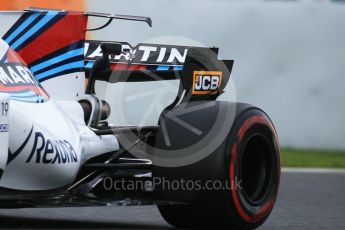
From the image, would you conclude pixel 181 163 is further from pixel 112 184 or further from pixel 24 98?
pixel 24 98

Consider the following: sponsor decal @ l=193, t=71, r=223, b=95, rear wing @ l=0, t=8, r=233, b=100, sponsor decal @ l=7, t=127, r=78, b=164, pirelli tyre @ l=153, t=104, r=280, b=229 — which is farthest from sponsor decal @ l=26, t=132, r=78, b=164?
sponsor decal @ l=193, t=71, r=223, b=95

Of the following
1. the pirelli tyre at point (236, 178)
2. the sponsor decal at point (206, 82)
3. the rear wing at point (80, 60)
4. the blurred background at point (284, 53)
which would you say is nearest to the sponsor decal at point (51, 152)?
the pirelli tyre at point (236, 178)

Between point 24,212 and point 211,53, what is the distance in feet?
5.92

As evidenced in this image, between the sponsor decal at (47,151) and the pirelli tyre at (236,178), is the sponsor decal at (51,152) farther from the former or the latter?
the pirelli tyre at (236,178)

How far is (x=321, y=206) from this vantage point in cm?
858

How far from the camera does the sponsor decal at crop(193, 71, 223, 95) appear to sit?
6.84 metres

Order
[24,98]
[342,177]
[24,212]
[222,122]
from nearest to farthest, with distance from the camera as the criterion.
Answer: [24,98] < [222,122] < [24,212] < [342,177]

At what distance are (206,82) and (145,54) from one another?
1.73ft

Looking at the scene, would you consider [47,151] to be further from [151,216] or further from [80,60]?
[151,216]

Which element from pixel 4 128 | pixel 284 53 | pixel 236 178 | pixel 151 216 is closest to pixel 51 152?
pixel 4 128

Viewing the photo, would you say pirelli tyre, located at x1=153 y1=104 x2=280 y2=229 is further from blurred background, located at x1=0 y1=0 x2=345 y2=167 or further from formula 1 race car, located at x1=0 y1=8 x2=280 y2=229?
blurred background, located at x1=0 y1=0 x2=345 y2=167

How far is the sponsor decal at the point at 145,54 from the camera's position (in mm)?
7123

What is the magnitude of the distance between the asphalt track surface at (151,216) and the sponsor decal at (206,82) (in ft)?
3.02

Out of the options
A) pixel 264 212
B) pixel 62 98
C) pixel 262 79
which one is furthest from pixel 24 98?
pixel 262 79
